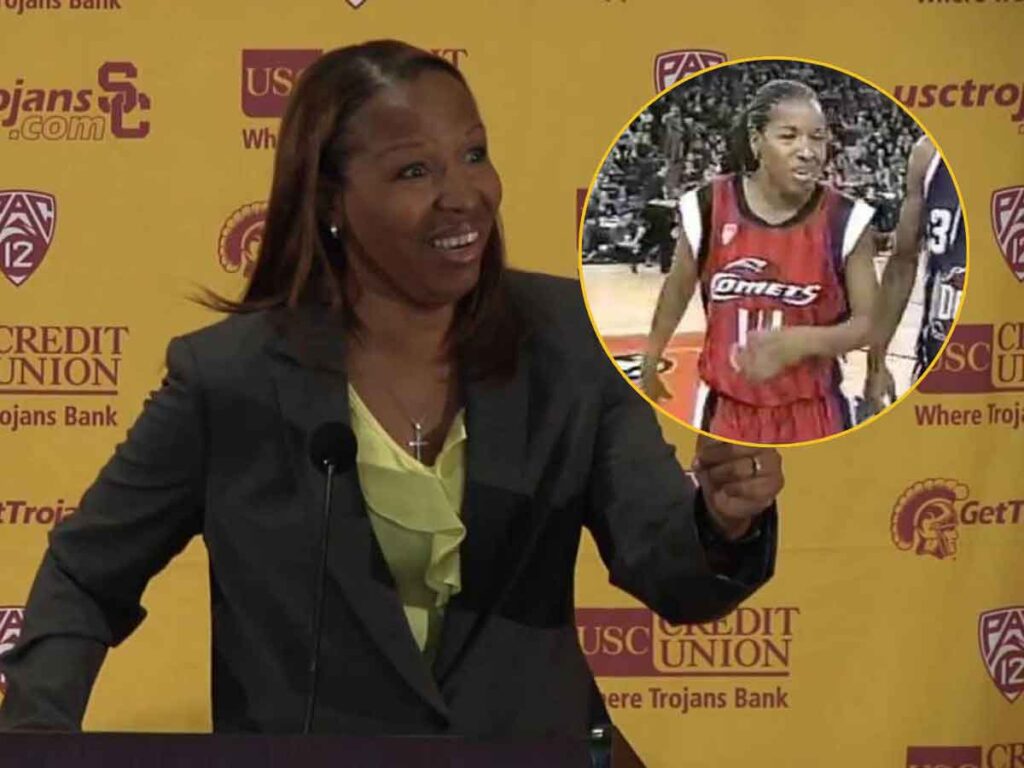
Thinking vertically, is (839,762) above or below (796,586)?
below

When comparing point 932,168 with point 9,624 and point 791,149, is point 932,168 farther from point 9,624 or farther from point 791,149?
point 9,624

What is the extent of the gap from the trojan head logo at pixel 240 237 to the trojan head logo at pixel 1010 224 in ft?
3.02

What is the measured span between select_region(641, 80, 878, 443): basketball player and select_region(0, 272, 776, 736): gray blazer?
20 centimetres

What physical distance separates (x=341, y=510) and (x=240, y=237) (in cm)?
79

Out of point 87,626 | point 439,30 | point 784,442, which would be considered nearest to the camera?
point 784,442

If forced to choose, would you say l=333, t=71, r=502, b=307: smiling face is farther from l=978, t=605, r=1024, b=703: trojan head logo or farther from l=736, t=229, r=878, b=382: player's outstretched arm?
l=978, t=605, r=1024, b=703: trojan head logo

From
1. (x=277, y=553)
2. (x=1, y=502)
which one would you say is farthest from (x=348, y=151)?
(x=1, y=502)

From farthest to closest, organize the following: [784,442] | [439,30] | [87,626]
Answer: [439,30] → [87,626] → [784,442]

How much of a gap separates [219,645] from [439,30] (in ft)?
3.11

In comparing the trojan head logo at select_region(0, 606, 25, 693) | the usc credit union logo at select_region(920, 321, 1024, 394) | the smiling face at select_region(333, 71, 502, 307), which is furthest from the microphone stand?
the usc credit union logo at select_region(920, 321, 1024, 394)

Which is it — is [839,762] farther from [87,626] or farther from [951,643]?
[87,626]

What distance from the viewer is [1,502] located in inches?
82.4

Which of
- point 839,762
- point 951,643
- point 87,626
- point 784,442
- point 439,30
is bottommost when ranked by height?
point 839,762

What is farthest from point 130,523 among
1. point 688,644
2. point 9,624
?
point 688,644
